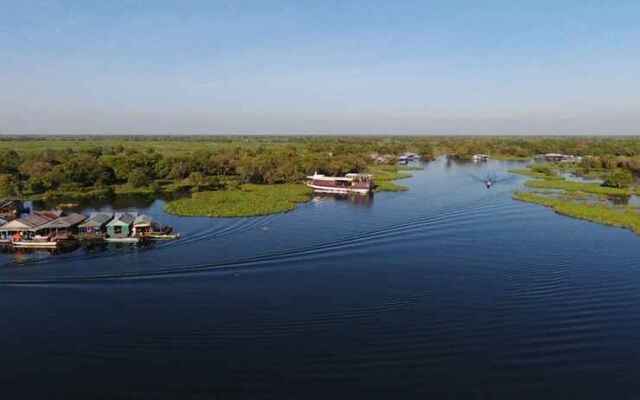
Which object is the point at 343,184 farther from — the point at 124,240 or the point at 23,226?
the point at 23,226

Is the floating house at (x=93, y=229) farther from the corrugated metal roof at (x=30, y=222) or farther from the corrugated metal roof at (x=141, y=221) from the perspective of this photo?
the corrugated metal roof at (x=30, y=222)

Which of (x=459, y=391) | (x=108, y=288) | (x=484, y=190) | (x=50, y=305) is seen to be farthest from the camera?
(x=484, y=190)

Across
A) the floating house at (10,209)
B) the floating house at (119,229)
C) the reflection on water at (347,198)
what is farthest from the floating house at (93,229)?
the reflection on water at (347,198)

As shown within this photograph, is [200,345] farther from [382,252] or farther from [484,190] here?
[484,190]

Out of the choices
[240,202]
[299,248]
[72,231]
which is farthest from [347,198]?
[72,231]

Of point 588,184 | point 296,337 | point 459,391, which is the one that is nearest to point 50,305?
point 296,337

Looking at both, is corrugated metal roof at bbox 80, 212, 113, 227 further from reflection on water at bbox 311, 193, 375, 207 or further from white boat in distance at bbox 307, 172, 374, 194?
white boat in distance at bbox 307, 172, 374, 194
